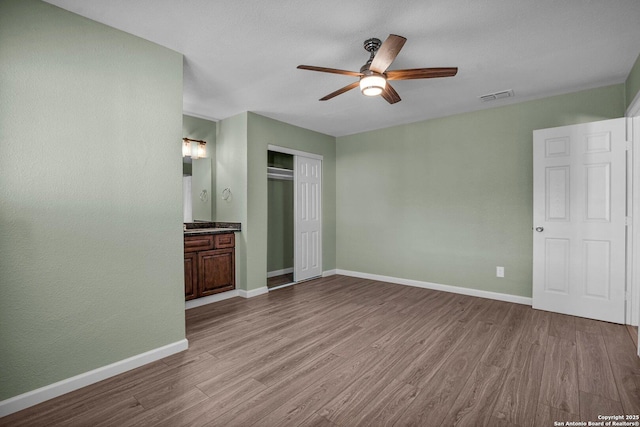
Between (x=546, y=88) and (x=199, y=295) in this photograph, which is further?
(x=199, y=295)

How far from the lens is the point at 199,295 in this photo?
150 inches

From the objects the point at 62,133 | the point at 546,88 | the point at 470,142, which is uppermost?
the point at 546,88

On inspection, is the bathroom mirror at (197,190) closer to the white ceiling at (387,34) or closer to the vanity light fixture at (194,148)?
the vanity light fixture at (194,148)

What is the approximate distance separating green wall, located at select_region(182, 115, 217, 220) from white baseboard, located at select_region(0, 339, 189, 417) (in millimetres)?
2435

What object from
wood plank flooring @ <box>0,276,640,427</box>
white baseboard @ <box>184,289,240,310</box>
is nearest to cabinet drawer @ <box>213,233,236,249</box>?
white baseboard @ <box>184,289,240,310</box>

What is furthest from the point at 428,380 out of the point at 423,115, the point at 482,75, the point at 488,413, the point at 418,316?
the point at 423,115

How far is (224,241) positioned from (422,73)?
314 centimetres

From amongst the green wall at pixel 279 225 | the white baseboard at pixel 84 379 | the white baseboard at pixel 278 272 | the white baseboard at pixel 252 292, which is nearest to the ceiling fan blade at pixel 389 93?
the white baseboard at pixel 84 379

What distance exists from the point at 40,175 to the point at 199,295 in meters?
2.28

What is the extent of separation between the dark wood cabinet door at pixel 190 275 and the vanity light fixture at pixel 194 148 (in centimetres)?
152

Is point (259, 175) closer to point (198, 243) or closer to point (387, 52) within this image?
point (198, 243)

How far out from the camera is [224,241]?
4.11 metres

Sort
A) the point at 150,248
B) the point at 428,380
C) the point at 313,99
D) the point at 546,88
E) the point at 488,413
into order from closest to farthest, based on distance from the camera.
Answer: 1. the point at 488,413
2. the point at 428,380
3. the point at 150,248
4. the point at 546,88
5. the point at 313,99

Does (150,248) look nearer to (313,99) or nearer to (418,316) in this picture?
(313,99)
